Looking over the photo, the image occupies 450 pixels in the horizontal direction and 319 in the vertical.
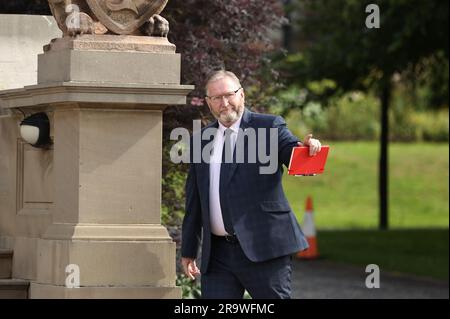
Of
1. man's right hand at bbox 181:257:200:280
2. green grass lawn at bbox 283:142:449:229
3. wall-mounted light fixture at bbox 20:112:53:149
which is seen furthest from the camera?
green grass lawn at bbox 283:142:449:229

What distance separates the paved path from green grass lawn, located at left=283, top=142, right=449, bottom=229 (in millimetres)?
8669

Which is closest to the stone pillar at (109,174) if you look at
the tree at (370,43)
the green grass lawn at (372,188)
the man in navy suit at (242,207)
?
the man in navy suit at (242,207)

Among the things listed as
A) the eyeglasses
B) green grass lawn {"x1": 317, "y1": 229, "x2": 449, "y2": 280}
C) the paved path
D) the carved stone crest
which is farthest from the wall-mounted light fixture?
green grass lawn {"x1": 317, "y1": 229, "x2": 449, "y2": 280}

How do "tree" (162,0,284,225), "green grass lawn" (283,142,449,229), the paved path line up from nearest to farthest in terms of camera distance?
"tree" (162,0,284,225), the paved path, "green grass lawn" (283,142,449,229)

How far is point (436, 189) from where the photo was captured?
1308 inches

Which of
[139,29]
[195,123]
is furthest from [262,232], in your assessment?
[195,123]

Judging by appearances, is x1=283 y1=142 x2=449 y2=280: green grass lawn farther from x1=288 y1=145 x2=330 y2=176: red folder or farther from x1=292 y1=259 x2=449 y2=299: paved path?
x1=288 y1=145 x2=330 y2=176: red folder

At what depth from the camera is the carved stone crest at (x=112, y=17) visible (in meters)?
8.73

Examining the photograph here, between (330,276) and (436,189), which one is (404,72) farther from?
(436,189)

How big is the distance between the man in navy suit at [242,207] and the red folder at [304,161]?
16 cm

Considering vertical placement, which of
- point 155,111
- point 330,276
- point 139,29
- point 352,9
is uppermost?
point 352,9

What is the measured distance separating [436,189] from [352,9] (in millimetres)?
13750

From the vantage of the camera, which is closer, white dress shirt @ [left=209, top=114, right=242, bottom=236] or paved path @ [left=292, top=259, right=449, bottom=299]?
white dress shirt @ [left=209, top=114, right=242, bottom=236]

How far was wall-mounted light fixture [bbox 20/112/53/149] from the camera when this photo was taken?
8891mm
